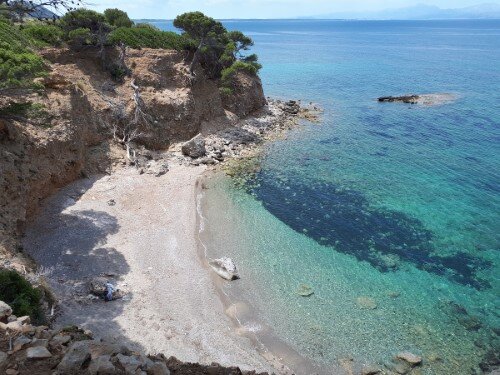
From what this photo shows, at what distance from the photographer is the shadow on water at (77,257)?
65.9 feet

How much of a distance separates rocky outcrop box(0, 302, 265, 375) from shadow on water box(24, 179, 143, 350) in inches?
325

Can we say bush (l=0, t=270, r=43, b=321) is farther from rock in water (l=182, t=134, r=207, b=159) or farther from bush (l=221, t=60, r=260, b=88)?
bush (l=221, t=60, r=260, b=88)

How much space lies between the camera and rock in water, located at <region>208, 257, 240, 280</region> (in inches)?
997

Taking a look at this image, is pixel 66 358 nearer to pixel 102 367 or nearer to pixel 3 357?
pixel 102 367

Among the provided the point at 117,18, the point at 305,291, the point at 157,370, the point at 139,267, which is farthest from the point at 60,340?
the point at 117,18

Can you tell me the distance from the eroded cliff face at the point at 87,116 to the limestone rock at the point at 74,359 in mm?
12389

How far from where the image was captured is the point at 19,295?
16.0m

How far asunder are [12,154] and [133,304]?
14.6 metres

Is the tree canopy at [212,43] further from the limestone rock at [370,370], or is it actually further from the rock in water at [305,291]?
the limestone rock at [370,370]

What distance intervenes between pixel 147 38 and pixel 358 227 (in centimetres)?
3789

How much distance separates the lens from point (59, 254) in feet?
81.9

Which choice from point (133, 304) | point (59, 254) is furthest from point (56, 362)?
point (59, 254)

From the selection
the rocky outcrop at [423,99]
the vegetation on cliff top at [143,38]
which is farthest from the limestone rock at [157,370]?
the rocky outcrop at [423,99]

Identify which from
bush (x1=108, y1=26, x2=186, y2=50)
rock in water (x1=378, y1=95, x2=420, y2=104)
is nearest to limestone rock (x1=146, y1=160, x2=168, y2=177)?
bush (x1=108, y1=26, x2=186, y2=50)
